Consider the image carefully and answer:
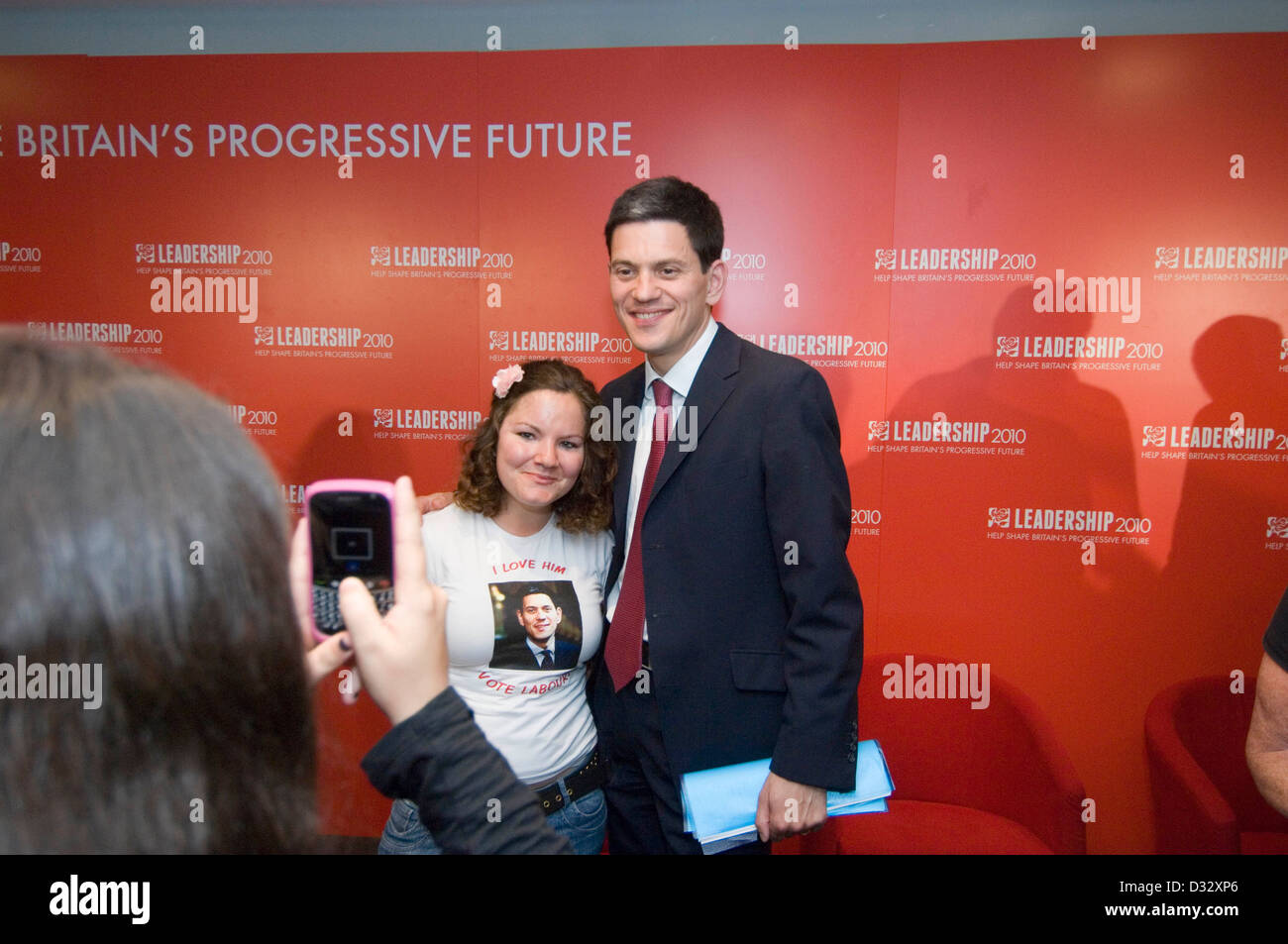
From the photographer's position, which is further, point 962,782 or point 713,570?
point 962,782

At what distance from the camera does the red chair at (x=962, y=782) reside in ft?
6.81

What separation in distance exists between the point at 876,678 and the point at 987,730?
0.37 meters

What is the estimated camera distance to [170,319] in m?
2.97

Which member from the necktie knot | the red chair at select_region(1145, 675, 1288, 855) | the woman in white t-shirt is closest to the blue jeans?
the woman in white t-shirt

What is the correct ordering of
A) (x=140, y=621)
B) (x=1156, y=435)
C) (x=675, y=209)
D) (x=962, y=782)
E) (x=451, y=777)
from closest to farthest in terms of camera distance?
1. (x=140, y=621)
2. (x=451, y=777)
3. (x=675, y=209)
4. (x=962, y=782)
5. (x=1156, y=435)

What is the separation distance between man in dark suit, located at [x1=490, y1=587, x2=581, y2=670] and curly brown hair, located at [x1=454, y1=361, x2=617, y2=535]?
0.66 ft

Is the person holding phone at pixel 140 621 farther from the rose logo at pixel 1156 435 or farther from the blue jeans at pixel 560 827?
the rose logo at pixel 1156 435

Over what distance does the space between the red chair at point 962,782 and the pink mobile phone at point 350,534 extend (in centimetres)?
166

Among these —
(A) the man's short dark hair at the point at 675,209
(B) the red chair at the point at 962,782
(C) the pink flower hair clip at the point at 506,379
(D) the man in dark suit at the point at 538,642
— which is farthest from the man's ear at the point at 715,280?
(B) the red chair at the point at 962,782

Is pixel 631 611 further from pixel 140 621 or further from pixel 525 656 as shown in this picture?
pixel 140 621

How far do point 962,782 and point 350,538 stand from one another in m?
2.20

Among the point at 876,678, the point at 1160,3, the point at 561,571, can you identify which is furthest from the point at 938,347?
the point at 561,571

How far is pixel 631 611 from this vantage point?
1673 mm

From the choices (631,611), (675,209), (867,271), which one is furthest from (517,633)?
(867,271)
